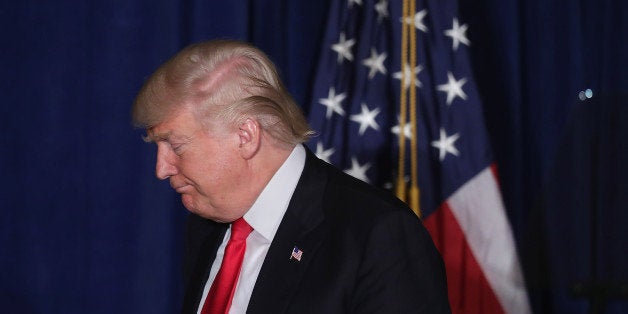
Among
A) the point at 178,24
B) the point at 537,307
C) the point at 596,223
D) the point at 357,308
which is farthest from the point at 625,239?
the point at 357,308

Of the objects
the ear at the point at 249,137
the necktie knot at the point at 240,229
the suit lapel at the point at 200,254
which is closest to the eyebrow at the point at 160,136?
the ear at the point at 249,137

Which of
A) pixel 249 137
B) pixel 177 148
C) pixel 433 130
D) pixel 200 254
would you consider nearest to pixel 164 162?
pixel 177 148

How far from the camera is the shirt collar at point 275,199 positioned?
1.71 meters

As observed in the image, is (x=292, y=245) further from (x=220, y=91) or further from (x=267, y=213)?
(x=220, y=91)

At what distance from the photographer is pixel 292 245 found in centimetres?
167

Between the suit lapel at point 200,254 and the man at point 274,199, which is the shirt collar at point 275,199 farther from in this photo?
the suit lapel at point 200,254

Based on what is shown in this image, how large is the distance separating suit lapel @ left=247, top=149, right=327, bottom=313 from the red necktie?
0.12 meters

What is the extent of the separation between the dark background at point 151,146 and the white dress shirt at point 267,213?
1.25 meters

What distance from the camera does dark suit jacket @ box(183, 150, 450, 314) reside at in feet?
5.06

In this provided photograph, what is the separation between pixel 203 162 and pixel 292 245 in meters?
0.23

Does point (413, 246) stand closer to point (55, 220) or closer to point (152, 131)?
point (152, 131)

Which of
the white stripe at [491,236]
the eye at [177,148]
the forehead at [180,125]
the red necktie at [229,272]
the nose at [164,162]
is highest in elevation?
the white stripe at [491,236]

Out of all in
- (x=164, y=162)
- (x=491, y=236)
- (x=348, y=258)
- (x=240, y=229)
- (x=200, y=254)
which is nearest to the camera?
(x=348, y=258)

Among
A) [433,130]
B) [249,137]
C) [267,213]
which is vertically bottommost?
[267,213]
